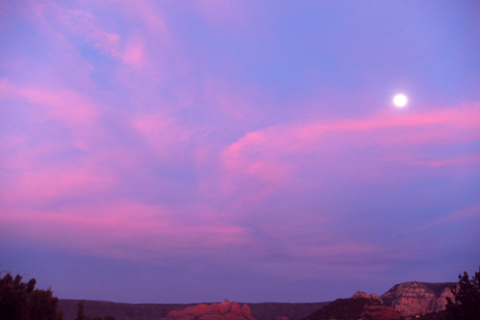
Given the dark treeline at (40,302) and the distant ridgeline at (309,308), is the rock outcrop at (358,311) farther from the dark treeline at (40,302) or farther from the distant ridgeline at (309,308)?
the dark treeline at (40,302)

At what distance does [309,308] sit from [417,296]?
38187 mm

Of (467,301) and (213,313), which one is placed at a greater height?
(467,301)

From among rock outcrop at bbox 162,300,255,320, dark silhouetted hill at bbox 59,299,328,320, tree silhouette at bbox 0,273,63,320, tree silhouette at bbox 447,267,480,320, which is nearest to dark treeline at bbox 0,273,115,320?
tree silhouette at bbox 0,273,63,320

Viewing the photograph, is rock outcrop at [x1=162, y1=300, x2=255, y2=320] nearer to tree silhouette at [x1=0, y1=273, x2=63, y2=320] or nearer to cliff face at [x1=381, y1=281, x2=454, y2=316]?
cliff face at [x1=381, y1=281, x2=454, y2=316]

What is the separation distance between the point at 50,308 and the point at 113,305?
392ft

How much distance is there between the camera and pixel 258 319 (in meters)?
142

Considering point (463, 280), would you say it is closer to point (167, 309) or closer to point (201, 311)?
point (201, 311)

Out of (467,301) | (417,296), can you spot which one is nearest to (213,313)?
(417,296)

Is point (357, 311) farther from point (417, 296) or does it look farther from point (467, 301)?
point (467, 301)

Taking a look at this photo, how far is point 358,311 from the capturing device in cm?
9738

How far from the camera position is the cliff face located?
123575 millimetres

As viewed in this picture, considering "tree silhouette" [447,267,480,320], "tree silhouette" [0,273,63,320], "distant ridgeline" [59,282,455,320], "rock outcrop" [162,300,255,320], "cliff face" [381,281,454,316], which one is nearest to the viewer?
"tree silhouette" [0,273,63,320]

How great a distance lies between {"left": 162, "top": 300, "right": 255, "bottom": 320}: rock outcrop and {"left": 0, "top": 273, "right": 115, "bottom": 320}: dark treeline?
9636 centimetres

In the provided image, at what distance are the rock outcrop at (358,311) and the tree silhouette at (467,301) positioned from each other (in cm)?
7136
